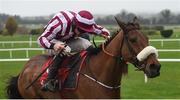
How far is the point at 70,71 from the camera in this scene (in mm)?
5816

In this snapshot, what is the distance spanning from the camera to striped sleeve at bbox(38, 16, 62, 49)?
5.92 meters

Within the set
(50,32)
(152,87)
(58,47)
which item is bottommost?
(152,87)

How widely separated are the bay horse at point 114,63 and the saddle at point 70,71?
73mm

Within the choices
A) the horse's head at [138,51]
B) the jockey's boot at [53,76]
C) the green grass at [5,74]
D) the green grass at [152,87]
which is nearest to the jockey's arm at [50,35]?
the jockey's boot at [53,76]

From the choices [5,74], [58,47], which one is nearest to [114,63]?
[58,47]

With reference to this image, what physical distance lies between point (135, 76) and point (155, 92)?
3.17 metres

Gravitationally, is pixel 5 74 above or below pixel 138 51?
below

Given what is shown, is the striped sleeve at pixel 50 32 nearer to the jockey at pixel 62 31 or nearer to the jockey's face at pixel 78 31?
the jockey at pixel 62 31

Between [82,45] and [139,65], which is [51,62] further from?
[139,65]

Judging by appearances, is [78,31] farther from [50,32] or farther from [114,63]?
[114,63]

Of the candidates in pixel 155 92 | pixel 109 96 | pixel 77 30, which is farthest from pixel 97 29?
pixel 155 92

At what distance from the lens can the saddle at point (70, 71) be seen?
5.71 metres

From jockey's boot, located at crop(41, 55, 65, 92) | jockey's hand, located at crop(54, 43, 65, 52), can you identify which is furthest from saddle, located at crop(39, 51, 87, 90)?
jockey's hand, located at crop(54, 43, 65, 52)

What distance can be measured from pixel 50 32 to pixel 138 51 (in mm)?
1433
